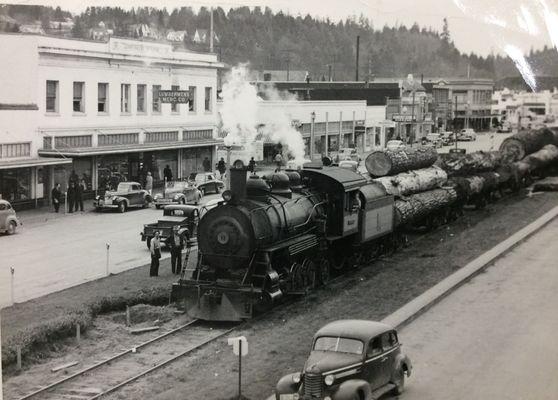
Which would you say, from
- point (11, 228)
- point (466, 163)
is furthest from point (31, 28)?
point (466, 163)

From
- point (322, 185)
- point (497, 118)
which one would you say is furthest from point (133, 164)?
point (497, 118)

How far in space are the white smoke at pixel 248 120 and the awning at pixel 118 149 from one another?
90cm

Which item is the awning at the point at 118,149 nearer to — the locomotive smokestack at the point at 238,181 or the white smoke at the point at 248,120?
the white smoke at the point at 248,120

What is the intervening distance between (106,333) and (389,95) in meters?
41.7

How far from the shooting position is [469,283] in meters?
14.4

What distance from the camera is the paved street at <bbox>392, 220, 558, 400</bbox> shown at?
949 cm

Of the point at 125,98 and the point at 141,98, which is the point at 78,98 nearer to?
the point at 125,98

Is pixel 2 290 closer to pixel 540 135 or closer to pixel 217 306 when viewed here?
pixel 217 306

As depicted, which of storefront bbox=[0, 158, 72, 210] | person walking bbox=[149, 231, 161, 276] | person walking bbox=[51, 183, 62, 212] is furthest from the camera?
person walking bbox=[149, 231, 161, 276]

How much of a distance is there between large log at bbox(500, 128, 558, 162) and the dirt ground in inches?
487

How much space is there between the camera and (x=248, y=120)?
2322 centimetres

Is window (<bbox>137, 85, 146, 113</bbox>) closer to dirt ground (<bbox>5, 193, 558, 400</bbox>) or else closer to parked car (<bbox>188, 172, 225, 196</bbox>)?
dirt ground (<bbox>5, 193, 558, 400</bbox>)

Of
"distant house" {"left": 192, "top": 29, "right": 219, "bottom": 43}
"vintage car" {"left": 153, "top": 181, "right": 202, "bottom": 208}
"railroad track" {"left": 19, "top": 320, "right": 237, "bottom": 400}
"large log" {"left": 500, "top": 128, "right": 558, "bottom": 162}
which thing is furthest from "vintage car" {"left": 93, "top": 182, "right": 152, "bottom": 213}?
"large log" {"left": 500, "top": 128, "right": 558, "bottom": 162}

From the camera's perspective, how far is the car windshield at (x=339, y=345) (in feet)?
29.3
